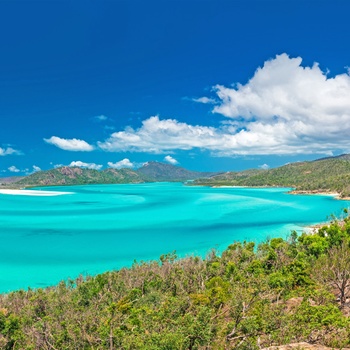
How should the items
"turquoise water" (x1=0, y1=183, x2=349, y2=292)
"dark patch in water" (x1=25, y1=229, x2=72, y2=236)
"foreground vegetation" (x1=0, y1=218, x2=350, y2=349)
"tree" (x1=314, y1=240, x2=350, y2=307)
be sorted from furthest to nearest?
"dark patch in water" (x1=25, y1=229, x2=72, y2=236) → "turquoise water" (x1=0, y1=183, x2=349, y2=292) → "tree" (x1=314, y1=240, x2=350, y2=307) → "foreground vegetation" (x1=0, y1=218, x2=350, y2=349)

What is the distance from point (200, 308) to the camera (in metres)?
14.2

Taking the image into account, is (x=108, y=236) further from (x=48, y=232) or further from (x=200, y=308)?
(x=200, y=308)

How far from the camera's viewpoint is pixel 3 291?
112 ft

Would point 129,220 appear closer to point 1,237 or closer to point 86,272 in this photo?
point 1,237

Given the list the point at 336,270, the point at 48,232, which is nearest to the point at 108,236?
the point at 48,232

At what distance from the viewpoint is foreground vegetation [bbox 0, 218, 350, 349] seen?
539 inches

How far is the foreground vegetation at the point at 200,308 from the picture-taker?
1369 cm

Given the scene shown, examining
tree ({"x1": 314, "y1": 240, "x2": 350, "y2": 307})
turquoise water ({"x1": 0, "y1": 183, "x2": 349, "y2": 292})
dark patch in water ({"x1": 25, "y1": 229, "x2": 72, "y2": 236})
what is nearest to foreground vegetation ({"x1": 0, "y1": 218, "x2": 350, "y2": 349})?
tree ({"x1": 314, "y1": 240, "x2": 350, "y2": 307})

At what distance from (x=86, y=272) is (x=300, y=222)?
168 feet

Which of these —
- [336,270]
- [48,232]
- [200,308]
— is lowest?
[336,270]

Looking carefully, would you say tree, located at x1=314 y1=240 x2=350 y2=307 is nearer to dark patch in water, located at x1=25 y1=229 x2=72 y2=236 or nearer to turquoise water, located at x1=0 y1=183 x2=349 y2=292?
turquoise water, located at x1=0 y1=183 x2=349 y2=292

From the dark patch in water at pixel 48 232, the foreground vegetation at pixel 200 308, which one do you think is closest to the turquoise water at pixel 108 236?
the dark patch in water at pixel 48 232

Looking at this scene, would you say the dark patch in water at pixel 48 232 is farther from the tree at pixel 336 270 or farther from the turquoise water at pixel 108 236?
the tree at pixel 336 270

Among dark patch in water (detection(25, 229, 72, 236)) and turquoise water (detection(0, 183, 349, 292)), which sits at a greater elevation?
dark patch in water (detection(25, 229, 72, 236))
